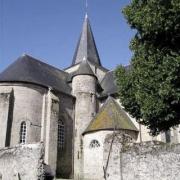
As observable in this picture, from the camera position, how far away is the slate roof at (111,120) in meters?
23.2

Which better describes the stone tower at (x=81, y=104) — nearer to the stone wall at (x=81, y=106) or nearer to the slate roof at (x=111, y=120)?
the stone wall at (x=81, y=106)

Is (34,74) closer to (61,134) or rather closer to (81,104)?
(81,104)

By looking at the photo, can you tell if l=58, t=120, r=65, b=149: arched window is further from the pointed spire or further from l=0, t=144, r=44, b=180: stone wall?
l=0, t=144, r=44, b=180: stone wall

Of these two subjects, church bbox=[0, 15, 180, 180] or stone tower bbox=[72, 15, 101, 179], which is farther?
stone tower bbox=[72, 15, 101, 179]

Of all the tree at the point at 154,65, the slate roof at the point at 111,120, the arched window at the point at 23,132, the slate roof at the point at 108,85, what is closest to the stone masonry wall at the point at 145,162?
the tree at the point at 154,65

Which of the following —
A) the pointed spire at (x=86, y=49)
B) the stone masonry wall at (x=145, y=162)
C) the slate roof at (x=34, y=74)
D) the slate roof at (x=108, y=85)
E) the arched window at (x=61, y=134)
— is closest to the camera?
the stone masonry wall at (x=145, y=162)

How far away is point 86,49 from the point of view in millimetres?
35844

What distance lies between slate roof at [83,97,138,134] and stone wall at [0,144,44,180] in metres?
8.63

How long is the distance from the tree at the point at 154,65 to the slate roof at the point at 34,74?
12920 mm

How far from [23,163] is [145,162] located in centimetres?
637

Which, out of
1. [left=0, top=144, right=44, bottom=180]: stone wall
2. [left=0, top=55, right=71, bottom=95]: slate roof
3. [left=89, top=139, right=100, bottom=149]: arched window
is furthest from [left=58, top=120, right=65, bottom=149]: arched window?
[left=0, top=144, right=44, bottom=180]: stone wall

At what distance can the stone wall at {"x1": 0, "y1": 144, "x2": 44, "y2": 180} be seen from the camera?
14.7 m

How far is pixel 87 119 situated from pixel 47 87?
184 inches

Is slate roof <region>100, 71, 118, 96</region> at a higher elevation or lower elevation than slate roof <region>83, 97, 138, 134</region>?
higher
